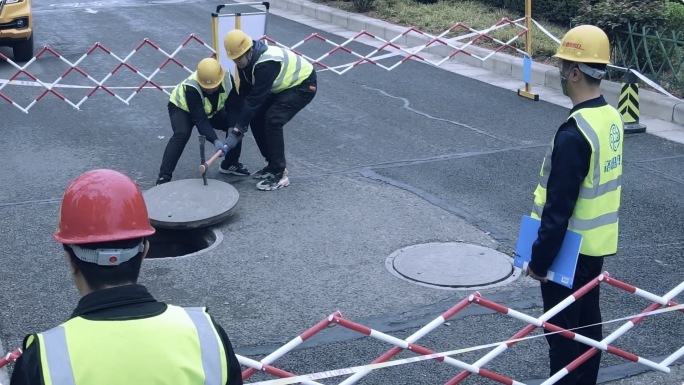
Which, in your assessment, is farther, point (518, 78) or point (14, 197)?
point (518, 78)

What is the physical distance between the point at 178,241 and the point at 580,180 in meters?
4.33

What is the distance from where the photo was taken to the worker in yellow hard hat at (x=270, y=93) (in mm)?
8258

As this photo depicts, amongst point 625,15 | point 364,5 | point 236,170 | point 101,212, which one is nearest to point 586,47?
point 101,212

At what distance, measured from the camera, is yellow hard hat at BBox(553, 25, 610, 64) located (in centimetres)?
427

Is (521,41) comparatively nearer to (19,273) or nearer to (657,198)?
(657,198)

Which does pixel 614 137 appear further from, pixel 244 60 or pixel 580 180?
pixel 244 60

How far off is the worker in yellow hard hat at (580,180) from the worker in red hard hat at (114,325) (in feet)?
7.43

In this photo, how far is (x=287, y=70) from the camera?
8.49 m

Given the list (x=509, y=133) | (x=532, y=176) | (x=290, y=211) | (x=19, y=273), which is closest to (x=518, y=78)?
(x=509, y=133)

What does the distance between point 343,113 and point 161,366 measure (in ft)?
30.7

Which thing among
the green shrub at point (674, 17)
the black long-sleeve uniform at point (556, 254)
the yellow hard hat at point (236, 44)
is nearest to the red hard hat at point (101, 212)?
the black long-sleeve uniform at point (556, 254)

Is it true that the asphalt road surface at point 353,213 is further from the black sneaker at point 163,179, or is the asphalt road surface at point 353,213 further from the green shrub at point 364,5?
the green shrub at point 364,5

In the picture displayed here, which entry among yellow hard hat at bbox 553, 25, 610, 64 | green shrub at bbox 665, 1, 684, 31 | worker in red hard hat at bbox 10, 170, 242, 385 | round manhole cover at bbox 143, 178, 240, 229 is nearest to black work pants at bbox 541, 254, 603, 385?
yellow hard hat at bbox 553, 25, 610, 64

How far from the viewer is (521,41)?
49.4ft
